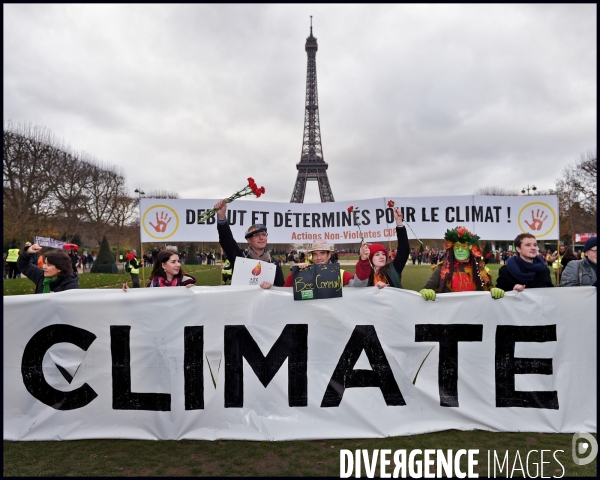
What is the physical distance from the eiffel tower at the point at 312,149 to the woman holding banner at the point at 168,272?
5711 centimetres

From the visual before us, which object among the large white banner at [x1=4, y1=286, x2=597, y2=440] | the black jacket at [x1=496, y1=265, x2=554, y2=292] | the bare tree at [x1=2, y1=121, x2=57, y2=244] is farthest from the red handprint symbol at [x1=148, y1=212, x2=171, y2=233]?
the bare tree at [x1=2, y1=121, x2=57, y2=244]

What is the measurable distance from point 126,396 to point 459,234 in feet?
12.6

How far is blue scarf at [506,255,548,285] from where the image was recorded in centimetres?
435

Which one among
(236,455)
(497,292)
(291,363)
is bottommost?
(236,455)

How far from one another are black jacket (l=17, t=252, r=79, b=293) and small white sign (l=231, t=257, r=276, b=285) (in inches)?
67.8

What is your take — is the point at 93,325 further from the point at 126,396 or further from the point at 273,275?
the point at 273,275

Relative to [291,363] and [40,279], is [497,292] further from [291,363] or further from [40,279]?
[40,279]

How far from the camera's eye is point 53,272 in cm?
436

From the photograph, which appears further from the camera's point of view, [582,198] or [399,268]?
[582,198]

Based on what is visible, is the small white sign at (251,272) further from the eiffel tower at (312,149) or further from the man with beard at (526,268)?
the eiffel tower at (312,149)

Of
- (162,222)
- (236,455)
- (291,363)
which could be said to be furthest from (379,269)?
(162,222)

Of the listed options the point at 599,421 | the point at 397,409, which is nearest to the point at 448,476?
the point at 397,409

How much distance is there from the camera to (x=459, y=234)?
4570 mm

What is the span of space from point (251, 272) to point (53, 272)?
2.06 meters
